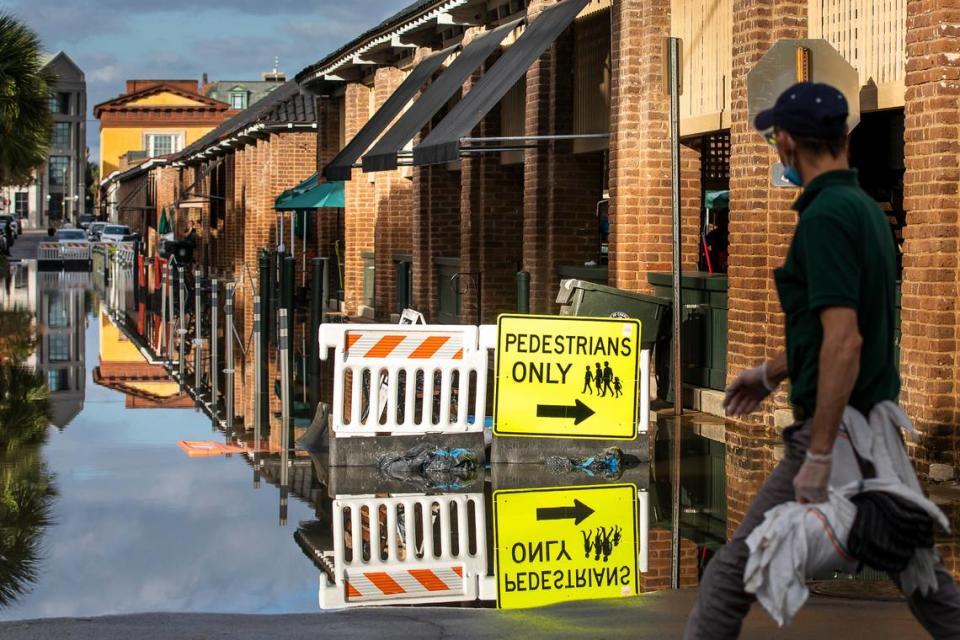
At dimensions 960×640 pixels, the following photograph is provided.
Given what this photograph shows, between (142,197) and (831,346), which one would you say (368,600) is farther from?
(142,197)

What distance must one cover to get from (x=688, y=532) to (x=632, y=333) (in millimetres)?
2857

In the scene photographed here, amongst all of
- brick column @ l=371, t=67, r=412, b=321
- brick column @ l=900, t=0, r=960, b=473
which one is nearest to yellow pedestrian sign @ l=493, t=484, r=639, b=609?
brick column @ l=900, t=0, r=960, b=473

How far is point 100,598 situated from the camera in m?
8.09

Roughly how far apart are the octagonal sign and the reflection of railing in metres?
0.24

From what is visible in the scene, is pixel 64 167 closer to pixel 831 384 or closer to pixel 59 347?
pixel 59 347

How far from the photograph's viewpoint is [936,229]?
37.4 feet

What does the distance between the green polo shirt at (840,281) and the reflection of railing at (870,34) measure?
8.16 meters

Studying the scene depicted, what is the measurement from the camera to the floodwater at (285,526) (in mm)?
8234

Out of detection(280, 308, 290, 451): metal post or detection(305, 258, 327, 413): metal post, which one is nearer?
detection(280, 308, 290, 451): metal post

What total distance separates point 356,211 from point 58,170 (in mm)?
137284

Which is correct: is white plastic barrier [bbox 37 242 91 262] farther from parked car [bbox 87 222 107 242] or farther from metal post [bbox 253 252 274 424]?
metal post [bbox 253 252 274 424]

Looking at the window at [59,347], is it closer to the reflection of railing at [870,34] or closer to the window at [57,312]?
the window at [57,312]

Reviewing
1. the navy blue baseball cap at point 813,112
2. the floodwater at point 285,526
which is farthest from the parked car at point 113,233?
the navy blue baseball cap at point 813,112

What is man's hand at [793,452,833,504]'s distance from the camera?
16.3ft
